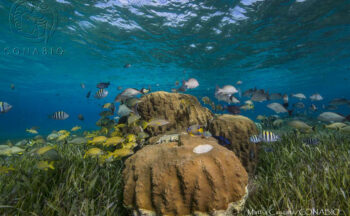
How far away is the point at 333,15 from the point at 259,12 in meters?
6.68

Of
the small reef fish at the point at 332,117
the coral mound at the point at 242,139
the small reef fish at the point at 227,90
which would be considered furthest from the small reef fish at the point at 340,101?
the coral mound at the point at 242,139

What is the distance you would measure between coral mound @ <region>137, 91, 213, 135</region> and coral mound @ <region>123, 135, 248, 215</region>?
280 cm

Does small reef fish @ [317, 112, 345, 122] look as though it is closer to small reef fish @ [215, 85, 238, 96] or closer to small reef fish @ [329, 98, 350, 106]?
small reef fish @ [329, 98, 350, 106]

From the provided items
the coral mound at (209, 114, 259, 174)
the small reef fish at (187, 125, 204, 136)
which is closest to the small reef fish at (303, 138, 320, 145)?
the coral mound at (209, 114, 259, 174)

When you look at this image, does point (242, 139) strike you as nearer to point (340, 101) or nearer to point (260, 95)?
point (260, 95)

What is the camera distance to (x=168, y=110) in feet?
19.2

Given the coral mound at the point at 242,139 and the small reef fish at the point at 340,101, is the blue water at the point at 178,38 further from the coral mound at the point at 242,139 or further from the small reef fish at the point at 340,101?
the coral mound at the point at 242,139

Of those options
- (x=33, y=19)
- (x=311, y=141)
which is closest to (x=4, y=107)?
(x=311, y=141)

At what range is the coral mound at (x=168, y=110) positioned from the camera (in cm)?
581

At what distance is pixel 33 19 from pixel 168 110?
1662 cm

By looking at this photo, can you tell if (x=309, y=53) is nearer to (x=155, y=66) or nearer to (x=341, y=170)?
(x=155, y=66)

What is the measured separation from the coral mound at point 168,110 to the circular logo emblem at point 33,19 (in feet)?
44.6

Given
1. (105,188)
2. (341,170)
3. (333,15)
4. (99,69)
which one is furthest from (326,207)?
(99,69)

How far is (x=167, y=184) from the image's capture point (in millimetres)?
2604
